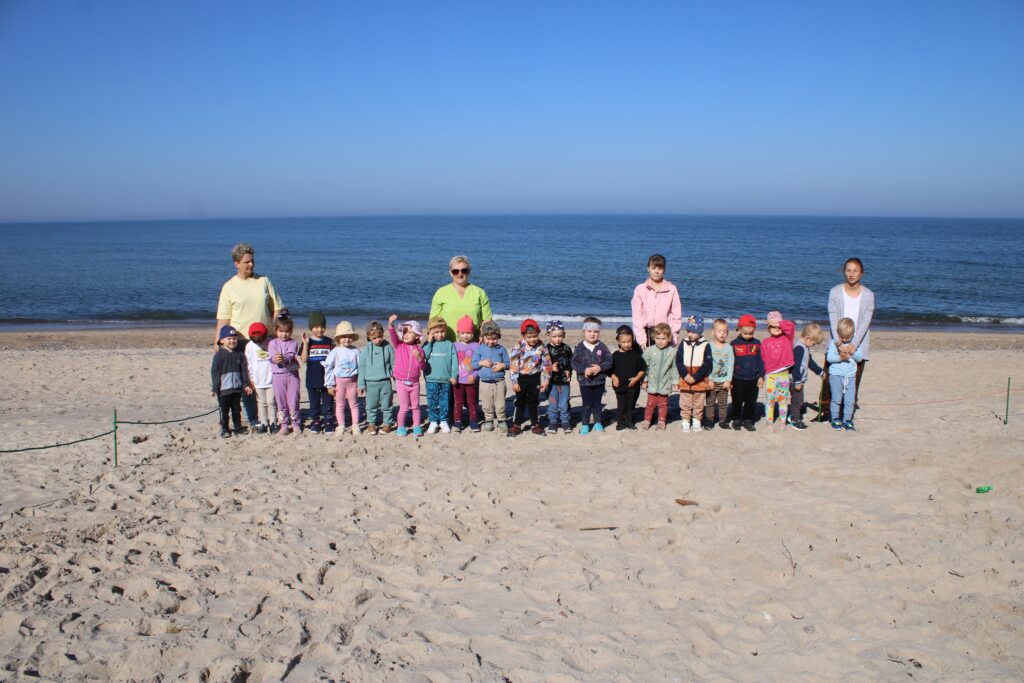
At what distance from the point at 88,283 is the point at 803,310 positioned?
32.1m

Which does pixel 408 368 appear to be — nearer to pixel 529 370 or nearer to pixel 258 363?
pixel 529 370

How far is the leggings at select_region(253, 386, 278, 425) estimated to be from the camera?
734 centimetres

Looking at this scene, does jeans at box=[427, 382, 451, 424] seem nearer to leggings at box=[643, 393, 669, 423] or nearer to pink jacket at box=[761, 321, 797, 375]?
leggings at box=[643, 393, 669, 423]

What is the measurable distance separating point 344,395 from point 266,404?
0.90 m

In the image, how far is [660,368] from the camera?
7258mm

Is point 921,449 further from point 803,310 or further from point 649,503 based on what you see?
point 803,310

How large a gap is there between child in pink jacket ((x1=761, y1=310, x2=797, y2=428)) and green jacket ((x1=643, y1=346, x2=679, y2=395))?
1.08 metres

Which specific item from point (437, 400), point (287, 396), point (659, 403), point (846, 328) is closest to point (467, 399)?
point (437, 400)

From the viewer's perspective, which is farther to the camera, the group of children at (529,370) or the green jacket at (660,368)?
the green jacket at (660,368)

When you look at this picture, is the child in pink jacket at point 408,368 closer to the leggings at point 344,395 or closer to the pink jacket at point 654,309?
the leggings at point 344,395

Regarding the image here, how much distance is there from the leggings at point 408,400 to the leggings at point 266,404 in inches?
56.7

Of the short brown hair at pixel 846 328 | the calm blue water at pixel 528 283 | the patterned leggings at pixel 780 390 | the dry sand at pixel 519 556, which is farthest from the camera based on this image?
the calm blue water at pixel 528 283

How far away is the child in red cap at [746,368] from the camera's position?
7.18m

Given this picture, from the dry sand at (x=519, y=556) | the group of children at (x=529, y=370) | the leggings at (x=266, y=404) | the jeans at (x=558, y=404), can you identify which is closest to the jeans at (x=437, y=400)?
the group of children at (x=529, y=370)
